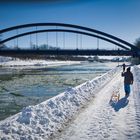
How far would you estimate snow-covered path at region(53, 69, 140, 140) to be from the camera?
940 centimetres

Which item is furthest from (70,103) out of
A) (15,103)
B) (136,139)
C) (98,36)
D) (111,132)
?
(98,36)

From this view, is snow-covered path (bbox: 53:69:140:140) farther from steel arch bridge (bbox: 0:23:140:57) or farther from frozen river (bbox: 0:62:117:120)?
steel arch bridge (bbox: 0:23:140:57)

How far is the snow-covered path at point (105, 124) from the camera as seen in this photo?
30.8 ft

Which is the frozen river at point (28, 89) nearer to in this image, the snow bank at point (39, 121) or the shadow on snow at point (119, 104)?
the snow bank at point (39, 121)

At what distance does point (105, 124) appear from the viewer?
1098cm

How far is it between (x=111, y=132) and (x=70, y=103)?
214 inches

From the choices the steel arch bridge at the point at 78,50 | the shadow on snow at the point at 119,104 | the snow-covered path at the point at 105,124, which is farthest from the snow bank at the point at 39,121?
the steel arch bridge at the point at 78,50

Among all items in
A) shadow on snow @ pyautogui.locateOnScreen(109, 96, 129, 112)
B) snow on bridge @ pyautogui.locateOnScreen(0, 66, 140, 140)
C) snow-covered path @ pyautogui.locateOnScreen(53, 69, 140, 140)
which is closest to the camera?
snow on bridge @ pyautogui.locateOnScreen(0, 66, 140, 140)

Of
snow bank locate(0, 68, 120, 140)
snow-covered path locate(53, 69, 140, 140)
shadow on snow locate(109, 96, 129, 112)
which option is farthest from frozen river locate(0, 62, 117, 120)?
shadow on snow locate(109, 96, 129, 112)

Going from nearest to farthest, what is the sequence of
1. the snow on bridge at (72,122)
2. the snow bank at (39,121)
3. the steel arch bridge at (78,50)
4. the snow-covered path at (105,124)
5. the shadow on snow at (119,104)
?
the snow bank at (39,121), the snow on bridge at (72,122), the snow-covered path at (105,124), the shadow on snow at (119,104), the steel arch bridge at (78,50)

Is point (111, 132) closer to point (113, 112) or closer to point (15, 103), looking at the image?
point (113, 112)

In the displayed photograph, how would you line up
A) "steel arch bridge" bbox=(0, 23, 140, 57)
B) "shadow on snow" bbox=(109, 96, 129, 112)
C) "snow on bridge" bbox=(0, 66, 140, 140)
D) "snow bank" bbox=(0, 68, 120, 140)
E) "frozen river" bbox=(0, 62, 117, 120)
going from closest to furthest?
1. "snow bank" bbox=(0, 68, 120, 140)
2. "snow on bridge" bbox=(0, 66, 140, 140)
3. "shadow on snow" bbox=(109, 96, 129, 112)
4. "frozen river" bbox=(0, 62, 117, 120)
5. "steel arch bridge" bbox=(0, 23, 140, 57)

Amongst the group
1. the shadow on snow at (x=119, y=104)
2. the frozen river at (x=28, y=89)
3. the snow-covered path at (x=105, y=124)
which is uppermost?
the snow-covered path at (x=105, y=124)

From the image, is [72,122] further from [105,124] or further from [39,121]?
[39,121]
